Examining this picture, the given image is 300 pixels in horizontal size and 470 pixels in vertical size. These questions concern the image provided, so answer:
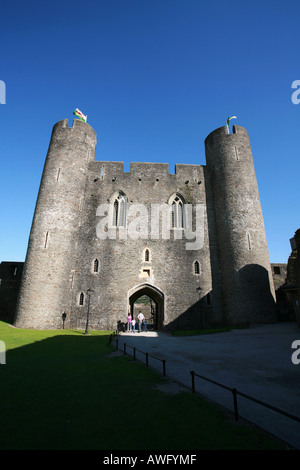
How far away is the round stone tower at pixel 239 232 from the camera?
1883cm

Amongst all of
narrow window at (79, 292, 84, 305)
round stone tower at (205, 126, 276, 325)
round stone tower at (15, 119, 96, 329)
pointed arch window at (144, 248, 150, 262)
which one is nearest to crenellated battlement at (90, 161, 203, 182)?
round stone tower at (15, 119, 96, 329)

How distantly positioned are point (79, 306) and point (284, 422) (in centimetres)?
1772

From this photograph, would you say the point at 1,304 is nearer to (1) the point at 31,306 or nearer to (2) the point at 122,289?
(1) the point at 31,306

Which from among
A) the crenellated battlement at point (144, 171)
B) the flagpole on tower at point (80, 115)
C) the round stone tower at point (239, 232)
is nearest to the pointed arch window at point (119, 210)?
the crenellated battlement at point (144, 171)

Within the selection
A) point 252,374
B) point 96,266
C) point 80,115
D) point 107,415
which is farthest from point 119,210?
point 107,415

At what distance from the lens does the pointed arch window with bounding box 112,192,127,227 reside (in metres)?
22.2

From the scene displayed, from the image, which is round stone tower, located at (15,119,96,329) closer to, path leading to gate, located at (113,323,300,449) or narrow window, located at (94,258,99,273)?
narrow window, located at (94,258,99,273)

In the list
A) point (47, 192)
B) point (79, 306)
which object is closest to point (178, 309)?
point (79, 306)

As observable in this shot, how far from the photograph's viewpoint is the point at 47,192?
21.1 metres

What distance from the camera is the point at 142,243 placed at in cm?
2136

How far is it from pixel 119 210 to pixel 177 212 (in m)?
5.36

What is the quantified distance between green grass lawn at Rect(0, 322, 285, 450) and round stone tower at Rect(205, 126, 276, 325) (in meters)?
13.9

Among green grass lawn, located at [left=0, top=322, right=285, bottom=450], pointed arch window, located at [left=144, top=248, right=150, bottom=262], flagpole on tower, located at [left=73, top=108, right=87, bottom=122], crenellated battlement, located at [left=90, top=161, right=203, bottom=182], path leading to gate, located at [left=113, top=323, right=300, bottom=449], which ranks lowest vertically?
green grass lawn, located at [left=0, top=322, right=285, bottom=450]

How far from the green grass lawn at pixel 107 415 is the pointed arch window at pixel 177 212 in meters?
16.2
